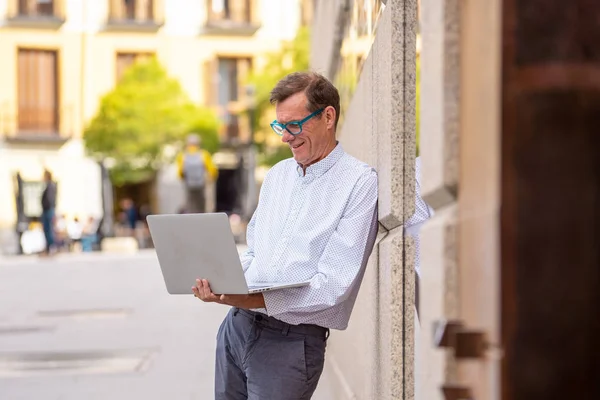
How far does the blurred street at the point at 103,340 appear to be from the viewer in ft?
23.5

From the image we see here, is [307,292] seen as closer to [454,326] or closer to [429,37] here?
[429,37]

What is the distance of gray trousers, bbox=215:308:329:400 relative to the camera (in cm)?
342

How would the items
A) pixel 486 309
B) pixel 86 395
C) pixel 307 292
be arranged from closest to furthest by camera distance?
1. pixel 486 309
2. pixel 307 292
3. pixel 86 395

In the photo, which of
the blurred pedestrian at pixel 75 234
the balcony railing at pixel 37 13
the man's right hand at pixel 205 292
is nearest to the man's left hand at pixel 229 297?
the man's right hand at pixel 205 292

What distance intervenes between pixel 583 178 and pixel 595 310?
0.16m

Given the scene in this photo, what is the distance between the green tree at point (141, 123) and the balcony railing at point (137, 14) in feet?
12.4

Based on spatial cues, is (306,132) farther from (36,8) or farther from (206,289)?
(36,8)

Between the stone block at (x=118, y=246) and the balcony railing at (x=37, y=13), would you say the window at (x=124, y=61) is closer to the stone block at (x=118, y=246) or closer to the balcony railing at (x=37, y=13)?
the balcony railing at (x=37, y=13)

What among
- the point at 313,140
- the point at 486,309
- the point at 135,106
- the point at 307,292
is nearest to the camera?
the point at 486,309

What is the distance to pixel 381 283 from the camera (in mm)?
3623

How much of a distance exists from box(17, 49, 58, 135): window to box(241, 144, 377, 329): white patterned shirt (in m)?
36.8

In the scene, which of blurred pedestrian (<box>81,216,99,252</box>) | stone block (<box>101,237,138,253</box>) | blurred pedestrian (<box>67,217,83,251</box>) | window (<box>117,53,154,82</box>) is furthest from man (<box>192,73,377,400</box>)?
window (<box>117,53,154,82</box>)

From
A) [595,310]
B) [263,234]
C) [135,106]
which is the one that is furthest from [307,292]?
[135,106]

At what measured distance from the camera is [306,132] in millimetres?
3447
